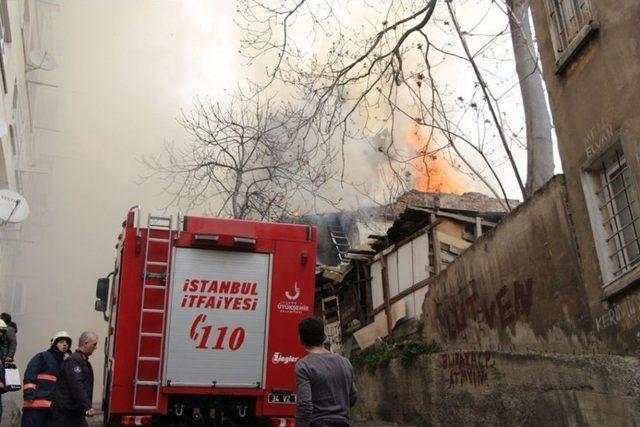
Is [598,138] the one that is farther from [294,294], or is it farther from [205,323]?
[205,323]

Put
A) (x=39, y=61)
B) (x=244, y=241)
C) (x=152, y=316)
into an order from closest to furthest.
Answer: (x=152, y=316) < (x=244, y=241) < (x=39, y=61)

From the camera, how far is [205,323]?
614 cm

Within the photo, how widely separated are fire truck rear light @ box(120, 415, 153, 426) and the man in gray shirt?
308 centimetres

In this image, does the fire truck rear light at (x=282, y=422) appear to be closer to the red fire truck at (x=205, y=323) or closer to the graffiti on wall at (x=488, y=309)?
the red fire truck at (x=205, y=323)

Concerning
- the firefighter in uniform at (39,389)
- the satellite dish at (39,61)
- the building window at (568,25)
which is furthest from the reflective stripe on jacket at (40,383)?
the satellite dish at (39,61)

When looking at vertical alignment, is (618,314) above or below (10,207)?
below

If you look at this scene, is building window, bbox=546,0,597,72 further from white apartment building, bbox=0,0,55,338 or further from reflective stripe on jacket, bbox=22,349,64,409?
white apartment building, bbox=0,0,55,338

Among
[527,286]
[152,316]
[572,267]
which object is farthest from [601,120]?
[152,316]

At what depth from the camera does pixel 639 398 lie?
14.2 feet

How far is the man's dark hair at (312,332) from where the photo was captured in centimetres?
338

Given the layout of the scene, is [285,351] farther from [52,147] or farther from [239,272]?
[52,147]

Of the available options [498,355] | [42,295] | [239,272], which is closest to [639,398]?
[498,355]

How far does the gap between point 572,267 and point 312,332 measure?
346 cm

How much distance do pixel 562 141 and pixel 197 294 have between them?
397 cm
